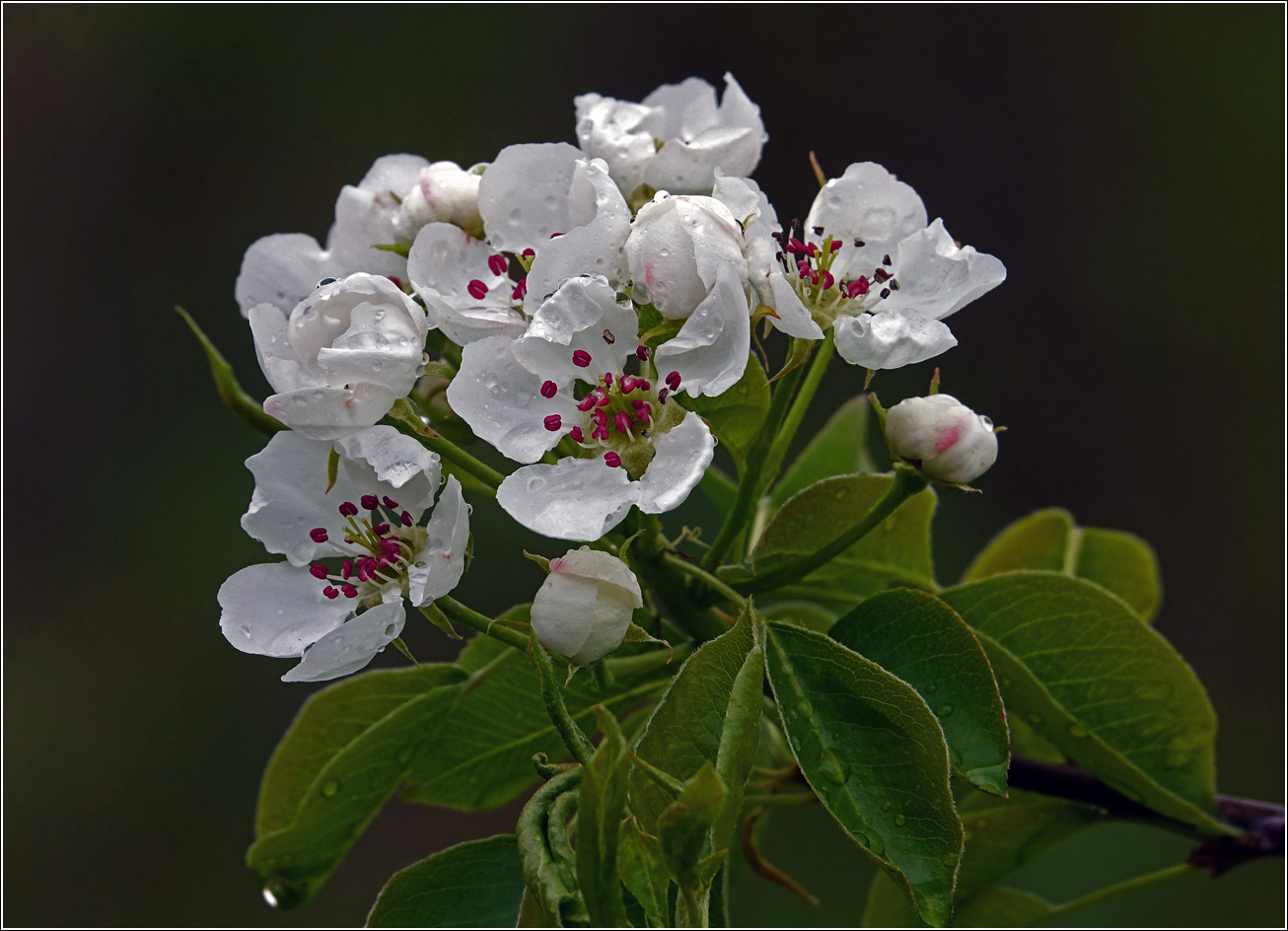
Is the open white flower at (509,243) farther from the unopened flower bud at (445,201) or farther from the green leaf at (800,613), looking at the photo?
the green leaf at (800,613)

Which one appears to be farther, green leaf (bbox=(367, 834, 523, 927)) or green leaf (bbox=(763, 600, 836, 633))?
green leaf (bbox=(763, 600, 836, 633))

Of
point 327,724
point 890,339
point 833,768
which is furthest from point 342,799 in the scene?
point 890,339

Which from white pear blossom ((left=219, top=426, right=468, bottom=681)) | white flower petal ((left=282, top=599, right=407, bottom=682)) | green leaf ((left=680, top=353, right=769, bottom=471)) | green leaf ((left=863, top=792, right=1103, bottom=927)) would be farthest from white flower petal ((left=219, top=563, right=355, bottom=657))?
green leaf ((left=863, top=792, right=1103, bottom=927))

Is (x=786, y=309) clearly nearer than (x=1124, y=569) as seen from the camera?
Yes

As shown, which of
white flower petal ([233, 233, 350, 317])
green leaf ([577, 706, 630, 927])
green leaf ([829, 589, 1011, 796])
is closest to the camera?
green leaf ([577, 706, 630, 927])

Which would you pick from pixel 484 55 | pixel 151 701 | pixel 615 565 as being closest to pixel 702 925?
pixel 615 565

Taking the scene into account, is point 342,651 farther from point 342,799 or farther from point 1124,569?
point 1124,569

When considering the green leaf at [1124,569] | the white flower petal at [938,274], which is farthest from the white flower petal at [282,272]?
the green leaf at [1124,569]

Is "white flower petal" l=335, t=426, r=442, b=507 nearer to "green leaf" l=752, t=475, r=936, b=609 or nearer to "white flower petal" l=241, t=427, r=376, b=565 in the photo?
"white flower petal" l=241, t=427, r=376, b=565
